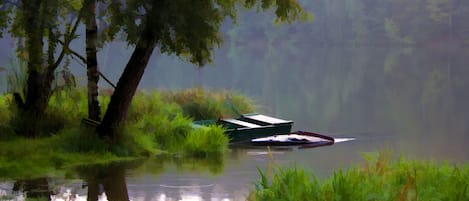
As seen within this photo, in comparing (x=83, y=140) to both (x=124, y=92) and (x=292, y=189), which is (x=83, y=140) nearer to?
(x=124, y=92)

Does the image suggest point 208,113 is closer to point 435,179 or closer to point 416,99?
point 435,179

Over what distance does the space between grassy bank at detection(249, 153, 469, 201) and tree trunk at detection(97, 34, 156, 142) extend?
7104mm

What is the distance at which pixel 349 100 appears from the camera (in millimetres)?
45125

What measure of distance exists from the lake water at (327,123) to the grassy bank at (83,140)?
31.1 inches

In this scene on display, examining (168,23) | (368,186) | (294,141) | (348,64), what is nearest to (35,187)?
(168,23)

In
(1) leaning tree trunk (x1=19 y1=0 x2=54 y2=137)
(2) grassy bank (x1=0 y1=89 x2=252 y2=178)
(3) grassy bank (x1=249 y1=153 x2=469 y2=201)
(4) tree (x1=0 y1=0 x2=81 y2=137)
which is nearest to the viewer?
(3) grassy bank (x1=249 y1=153 x2=469 y2=201)

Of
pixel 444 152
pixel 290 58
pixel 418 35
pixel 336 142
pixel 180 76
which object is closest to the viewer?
pixel 444 152

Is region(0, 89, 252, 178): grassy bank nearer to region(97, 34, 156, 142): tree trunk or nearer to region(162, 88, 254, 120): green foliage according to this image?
region(97, 34, 156, 142): tree trunk

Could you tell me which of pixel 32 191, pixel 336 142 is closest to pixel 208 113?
pixel 336 142

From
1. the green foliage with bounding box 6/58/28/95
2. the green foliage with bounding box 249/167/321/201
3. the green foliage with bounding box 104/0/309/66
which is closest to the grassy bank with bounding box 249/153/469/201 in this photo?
the green foliage with bounding box 249/167/321/201

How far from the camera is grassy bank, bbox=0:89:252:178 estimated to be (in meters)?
16.4

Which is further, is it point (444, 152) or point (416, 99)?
point (416, 99)

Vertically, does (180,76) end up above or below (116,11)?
above

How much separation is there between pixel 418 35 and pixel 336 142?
103435 millimetres
